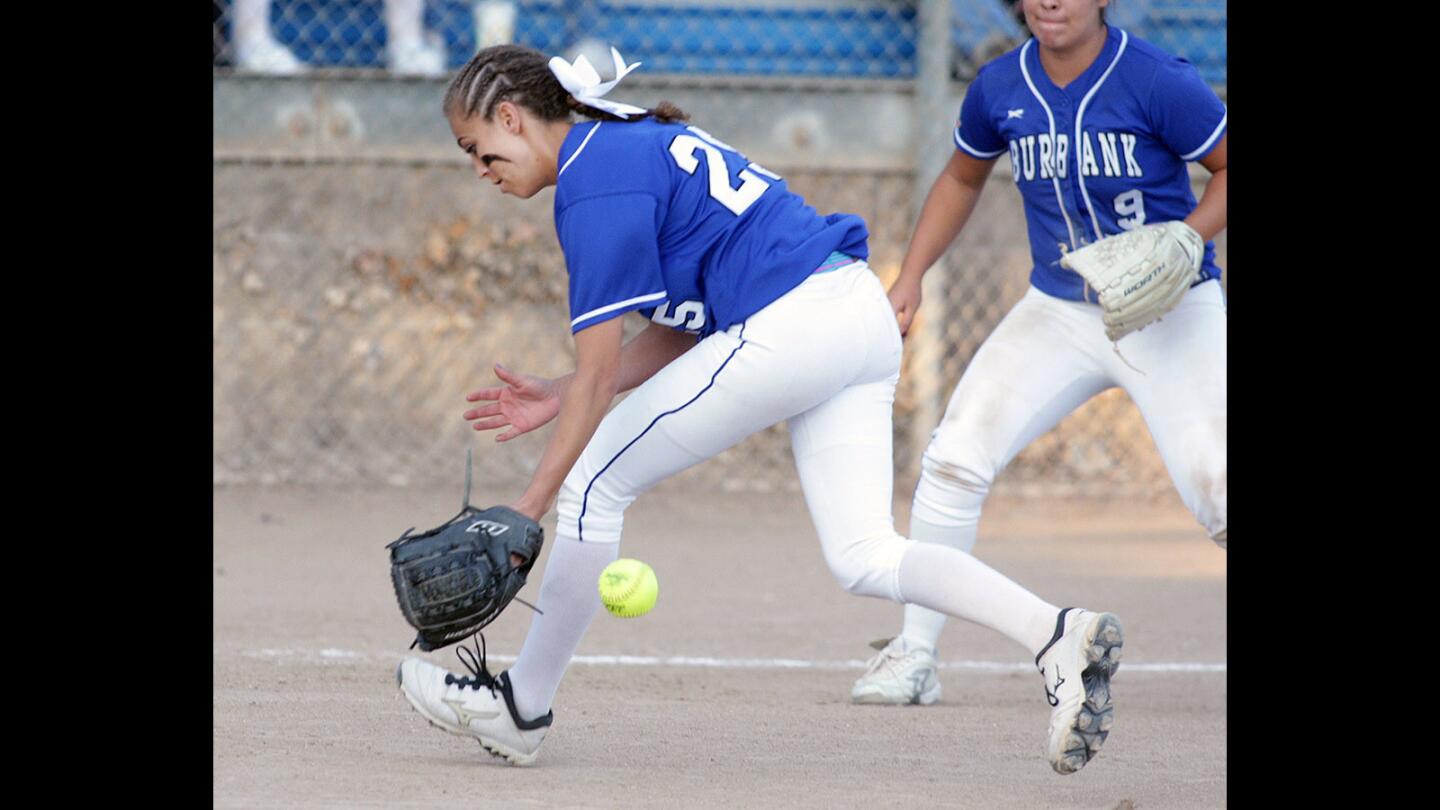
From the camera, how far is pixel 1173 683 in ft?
15.7

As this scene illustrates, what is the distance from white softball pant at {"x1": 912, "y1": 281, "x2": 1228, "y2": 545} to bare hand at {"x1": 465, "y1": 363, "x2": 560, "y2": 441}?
4.17ft

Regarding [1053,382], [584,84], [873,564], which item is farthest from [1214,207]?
[584,84]

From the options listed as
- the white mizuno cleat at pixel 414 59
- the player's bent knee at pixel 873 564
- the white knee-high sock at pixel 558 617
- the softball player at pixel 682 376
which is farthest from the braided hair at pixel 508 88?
the white mizuno cleat at pixel 414 59

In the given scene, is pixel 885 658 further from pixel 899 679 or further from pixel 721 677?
pixel 721 677

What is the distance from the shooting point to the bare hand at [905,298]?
4.35 meters

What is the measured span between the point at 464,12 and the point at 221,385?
210 cm

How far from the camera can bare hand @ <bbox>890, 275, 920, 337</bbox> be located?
14.3ft

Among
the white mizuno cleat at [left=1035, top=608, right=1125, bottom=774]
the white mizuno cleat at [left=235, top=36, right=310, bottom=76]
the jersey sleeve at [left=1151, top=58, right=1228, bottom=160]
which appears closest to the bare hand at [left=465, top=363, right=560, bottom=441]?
the white mizuno cleat at [left=1035, top=608, right=1125, bottom=774]

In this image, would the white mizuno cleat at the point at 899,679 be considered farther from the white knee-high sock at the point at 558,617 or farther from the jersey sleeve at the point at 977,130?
the jersey sleeve at the point at 977,130

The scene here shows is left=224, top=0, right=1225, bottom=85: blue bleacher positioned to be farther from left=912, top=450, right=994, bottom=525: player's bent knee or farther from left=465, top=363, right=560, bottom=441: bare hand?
left=465, top=363, right=560, bottom=441: bare hand

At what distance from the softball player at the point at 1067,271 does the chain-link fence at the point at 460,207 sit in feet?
11.8

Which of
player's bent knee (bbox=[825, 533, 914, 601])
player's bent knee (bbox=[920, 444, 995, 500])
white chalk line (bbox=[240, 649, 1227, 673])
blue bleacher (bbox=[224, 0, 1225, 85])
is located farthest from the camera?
blue bleacher (bbox=[224, 0, 1225, 85])

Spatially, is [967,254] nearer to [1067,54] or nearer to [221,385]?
[221,385]
